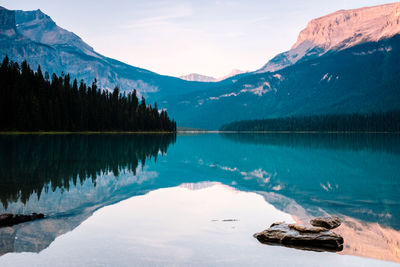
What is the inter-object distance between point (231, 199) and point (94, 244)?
10.5 metres

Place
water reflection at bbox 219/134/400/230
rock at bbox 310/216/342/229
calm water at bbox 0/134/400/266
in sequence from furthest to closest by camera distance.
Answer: water reflection at bbox 219/134/400/230, rock at bbox 310/216/342/229, calm water at bbox 0/134/400/266

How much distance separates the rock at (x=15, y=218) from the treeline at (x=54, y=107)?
362 feet

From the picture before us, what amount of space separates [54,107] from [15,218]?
403 feet

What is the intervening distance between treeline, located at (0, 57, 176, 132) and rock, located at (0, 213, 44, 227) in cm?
11028

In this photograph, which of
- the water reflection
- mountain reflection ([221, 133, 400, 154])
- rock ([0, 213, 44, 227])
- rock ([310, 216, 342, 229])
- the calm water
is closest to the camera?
the calm water

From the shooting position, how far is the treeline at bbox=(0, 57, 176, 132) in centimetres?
11431

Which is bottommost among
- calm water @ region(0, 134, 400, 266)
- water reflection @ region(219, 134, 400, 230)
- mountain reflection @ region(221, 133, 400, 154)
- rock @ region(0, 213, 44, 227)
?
mountain reflection @ region(221, 133, 400, 154)

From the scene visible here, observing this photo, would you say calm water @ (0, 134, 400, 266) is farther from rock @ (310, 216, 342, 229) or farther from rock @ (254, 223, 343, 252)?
rock @ (254, 223, 343, 252)

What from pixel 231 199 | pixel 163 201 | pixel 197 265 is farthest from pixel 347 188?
pixel 197 265

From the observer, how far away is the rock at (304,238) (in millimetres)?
12492

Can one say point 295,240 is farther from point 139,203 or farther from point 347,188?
point 347,188

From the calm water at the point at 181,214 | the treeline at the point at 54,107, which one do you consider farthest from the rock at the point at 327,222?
the treeline at the point at 54,107

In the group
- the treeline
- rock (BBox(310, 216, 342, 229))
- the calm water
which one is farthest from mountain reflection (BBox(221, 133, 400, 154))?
the treeline

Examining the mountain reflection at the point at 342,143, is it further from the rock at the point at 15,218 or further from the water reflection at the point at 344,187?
the rock at the point at 15,218
